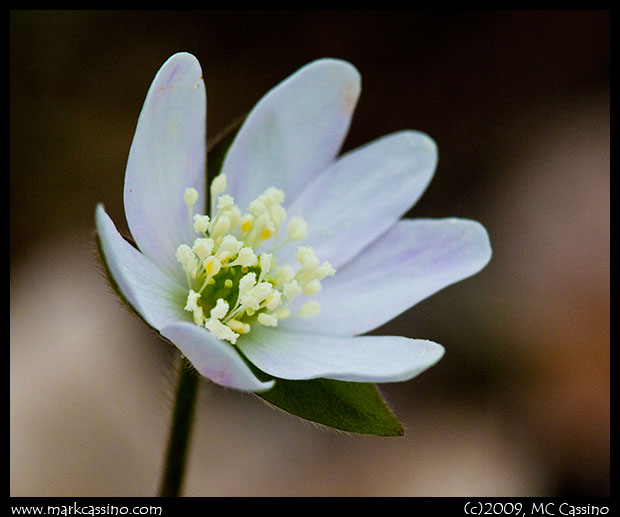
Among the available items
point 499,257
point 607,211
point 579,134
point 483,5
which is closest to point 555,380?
point 499,257

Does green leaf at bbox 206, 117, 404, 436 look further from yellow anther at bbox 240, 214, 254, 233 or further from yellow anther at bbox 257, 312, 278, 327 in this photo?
yellow anther at bbox 240, 214, 254, 233

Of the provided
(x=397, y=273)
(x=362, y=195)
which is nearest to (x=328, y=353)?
(x=397, y=273)

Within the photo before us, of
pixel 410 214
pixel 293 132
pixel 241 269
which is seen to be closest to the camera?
pixel 241 269

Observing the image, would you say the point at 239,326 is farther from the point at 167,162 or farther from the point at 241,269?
the point at 167,162

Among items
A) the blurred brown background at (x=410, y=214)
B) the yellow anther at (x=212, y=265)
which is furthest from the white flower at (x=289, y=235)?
the blurred brown background at (x=410, y=214)

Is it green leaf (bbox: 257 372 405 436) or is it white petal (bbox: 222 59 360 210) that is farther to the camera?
white petal (bbox: 222 59 360 210)

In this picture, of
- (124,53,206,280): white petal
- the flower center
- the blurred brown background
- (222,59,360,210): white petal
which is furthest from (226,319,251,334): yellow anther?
the blurred brown background

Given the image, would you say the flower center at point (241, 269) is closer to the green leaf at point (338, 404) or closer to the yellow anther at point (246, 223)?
the yellow anther at point (246, 223)
